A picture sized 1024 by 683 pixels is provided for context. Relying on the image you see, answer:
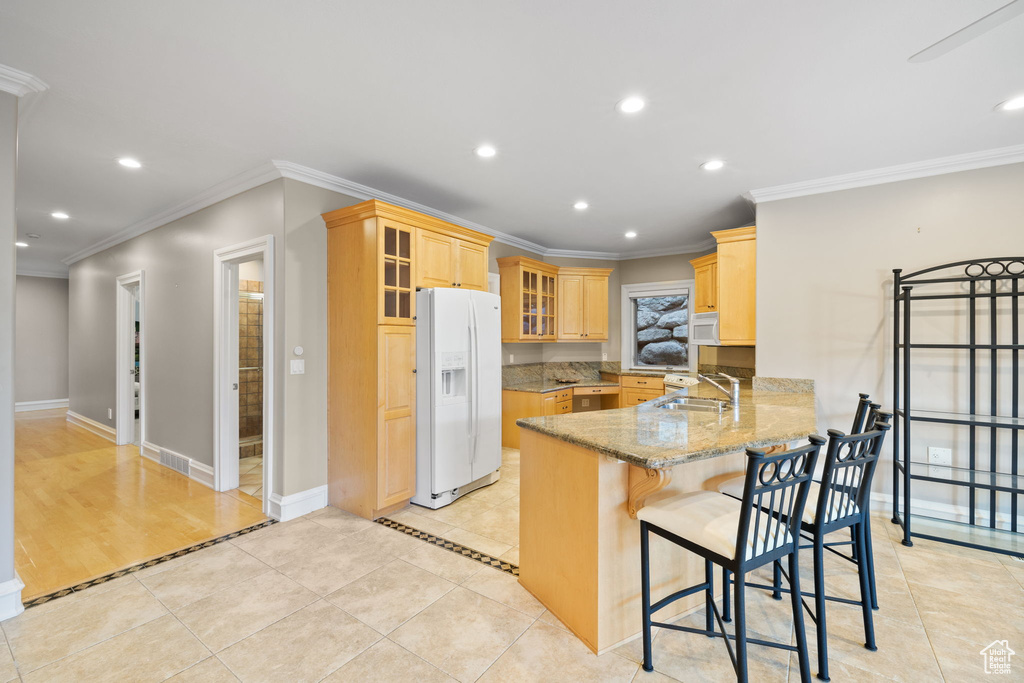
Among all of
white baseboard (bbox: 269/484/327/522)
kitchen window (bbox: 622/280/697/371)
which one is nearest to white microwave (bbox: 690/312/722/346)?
kitchen window (bbox: 622/280/697/371)

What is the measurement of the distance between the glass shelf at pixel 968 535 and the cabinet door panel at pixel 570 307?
3.63 m

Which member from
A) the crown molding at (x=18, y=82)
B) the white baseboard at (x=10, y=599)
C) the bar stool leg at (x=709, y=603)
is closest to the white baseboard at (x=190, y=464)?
the white baseboard at (x=10, y=599)

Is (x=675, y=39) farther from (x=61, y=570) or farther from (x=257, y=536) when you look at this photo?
(x=61, y=570)

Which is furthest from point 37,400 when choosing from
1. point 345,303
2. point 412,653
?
point 412,653

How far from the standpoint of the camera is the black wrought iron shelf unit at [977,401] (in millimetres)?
2828

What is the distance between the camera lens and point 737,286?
3893mm

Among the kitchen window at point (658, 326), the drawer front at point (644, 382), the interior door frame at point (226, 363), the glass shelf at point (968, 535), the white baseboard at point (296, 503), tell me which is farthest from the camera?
the kitchen window at point (658, 326)

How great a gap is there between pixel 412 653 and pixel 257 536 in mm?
1656

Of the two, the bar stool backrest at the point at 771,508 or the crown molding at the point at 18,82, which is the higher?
the crown molding at the point at 18,82

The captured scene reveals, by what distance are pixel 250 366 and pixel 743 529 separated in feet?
18.0

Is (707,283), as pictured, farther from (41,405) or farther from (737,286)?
(41,405)

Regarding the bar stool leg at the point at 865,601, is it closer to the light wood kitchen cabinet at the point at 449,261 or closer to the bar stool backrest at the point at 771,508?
the bar stool backrest at the point at 771,508

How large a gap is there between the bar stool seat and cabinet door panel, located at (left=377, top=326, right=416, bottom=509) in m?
1.98

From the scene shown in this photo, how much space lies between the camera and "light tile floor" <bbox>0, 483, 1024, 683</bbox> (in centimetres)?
172
